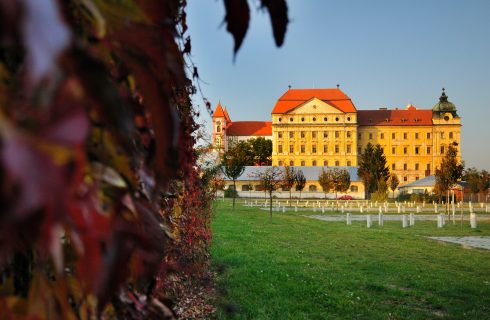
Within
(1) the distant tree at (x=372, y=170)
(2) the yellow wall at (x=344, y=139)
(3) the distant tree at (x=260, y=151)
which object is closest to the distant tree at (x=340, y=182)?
(1) the distant tree at (x=372, y=170)

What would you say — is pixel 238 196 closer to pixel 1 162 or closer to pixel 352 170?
pixel 352 170

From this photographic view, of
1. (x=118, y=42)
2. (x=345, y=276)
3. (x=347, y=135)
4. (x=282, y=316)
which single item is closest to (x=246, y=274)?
(x=345, y=276)

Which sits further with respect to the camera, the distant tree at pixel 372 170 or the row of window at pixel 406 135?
the row of window at pixel 406 135

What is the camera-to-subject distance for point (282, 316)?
6.24m

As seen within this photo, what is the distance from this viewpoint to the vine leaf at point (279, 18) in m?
0.61

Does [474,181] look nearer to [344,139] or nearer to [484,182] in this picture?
[484,182]

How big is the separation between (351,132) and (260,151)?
1993 cm

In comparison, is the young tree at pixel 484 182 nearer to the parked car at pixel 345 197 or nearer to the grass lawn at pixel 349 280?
the parked car at pixel 345 197

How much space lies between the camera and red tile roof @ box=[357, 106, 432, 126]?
327 ft

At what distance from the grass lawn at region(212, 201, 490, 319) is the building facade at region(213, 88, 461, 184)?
267 feet

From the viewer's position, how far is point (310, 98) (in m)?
97.2

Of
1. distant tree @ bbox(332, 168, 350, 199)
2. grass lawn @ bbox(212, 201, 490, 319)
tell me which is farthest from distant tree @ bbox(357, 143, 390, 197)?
grass lawn @ bbox(212, 201, 490, 319)

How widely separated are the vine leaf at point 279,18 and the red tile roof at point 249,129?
112217 millimetres

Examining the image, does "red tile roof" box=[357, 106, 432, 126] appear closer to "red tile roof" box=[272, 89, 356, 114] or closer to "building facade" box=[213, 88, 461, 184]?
"building facade" box=[213, 88, 461, 184]
